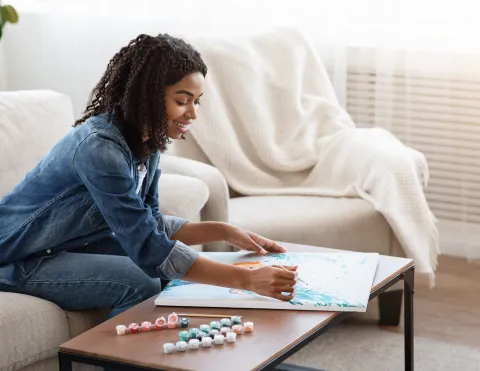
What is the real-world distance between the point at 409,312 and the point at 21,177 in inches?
38.5

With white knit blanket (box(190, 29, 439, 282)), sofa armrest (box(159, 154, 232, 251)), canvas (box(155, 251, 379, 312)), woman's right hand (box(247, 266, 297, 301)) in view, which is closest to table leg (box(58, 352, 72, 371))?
canvas (box(155, 251, 379, 312))

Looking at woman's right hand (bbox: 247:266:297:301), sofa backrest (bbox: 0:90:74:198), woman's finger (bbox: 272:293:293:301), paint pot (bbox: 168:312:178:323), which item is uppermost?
sofa backrest (bbox: 0:90:74:198)

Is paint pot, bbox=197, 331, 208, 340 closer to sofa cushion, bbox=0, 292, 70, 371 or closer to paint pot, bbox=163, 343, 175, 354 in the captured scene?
paint pot, bbox=163, 343, 175, 354

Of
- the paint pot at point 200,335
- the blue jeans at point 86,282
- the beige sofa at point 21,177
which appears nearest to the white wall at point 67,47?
the beige sofa at point 21,177

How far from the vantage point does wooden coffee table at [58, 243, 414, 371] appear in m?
1.33

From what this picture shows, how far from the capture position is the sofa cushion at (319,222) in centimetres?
236

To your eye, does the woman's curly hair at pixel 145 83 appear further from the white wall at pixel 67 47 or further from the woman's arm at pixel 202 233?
the white wall at pixel 67 47

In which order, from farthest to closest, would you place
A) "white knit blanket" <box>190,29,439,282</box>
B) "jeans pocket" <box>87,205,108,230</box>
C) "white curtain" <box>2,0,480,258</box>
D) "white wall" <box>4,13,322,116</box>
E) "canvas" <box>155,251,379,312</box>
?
1. "white wall" <box>4,13,322,116</box>
2. "white curtain" <box>2,0,480,258</box>
3. "white knit blanket" <box>190,29,439,282</box>
4. "jeans pocket" <box>87,205,108,230</box>
5. "canvas" <box>155,251,379,312</box>

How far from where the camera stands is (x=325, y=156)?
270cm

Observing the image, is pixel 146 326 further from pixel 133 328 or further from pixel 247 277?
pixel 247 277

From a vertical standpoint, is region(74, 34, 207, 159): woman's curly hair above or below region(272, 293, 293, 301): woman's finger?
above

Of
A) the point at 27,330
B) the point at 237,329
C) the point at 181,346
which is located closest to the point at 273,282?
the point at 237,329

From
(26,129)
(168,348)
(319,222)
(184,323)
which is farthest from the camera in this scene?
(319,222)

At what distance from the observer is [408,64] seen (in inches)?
123
